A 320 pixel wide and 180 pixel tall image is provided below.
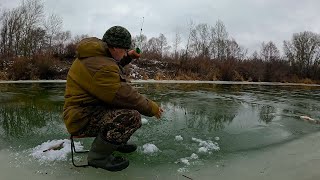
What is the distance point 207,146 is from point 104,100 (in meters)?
1.96

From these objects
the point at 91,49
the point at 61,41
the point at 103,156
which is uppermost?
the point at 61,41

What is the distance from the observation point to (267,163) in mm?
3635

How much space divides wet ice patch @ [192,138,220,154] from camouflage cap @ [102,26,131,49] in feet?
5.96

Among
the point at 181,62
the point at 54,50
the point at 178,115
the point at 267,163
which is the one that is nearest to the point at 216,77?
the point at 181,62

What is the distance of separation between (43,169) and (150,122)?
9.24ft

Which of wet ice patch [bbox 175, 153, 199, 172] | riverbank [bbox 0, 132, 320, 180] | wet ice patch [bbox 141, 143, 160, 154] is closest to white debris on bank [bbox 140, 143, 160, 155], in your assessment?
wet ice patch [bbox 141, 143, 160, 154]

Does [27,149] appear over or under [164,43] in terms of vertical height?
under

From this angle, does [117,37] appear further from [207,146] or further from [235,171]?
[207,146]

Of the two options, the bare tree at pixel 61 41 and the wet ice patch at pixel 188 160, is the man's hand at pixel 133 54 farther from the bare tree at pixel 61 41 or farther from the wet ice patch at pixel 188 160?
the bare tree at pixel 61 41

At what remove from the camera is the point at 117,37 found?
2.98 m

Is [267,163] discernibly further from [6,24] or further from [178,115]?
[6,24]

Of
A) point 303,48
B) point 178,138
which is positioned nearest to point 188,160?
point 178,138

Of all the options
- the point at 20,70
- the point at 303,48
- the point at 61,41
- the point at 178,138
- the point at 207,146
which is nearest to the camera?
the point at 207,146

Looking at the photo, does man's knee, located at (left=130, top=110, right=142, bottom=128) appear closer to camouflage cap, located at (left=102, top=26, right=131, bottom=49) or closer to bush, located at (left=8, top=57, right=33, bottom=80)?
camouflage cap, located at (left=102, top=26, right=131, bottom=49)
